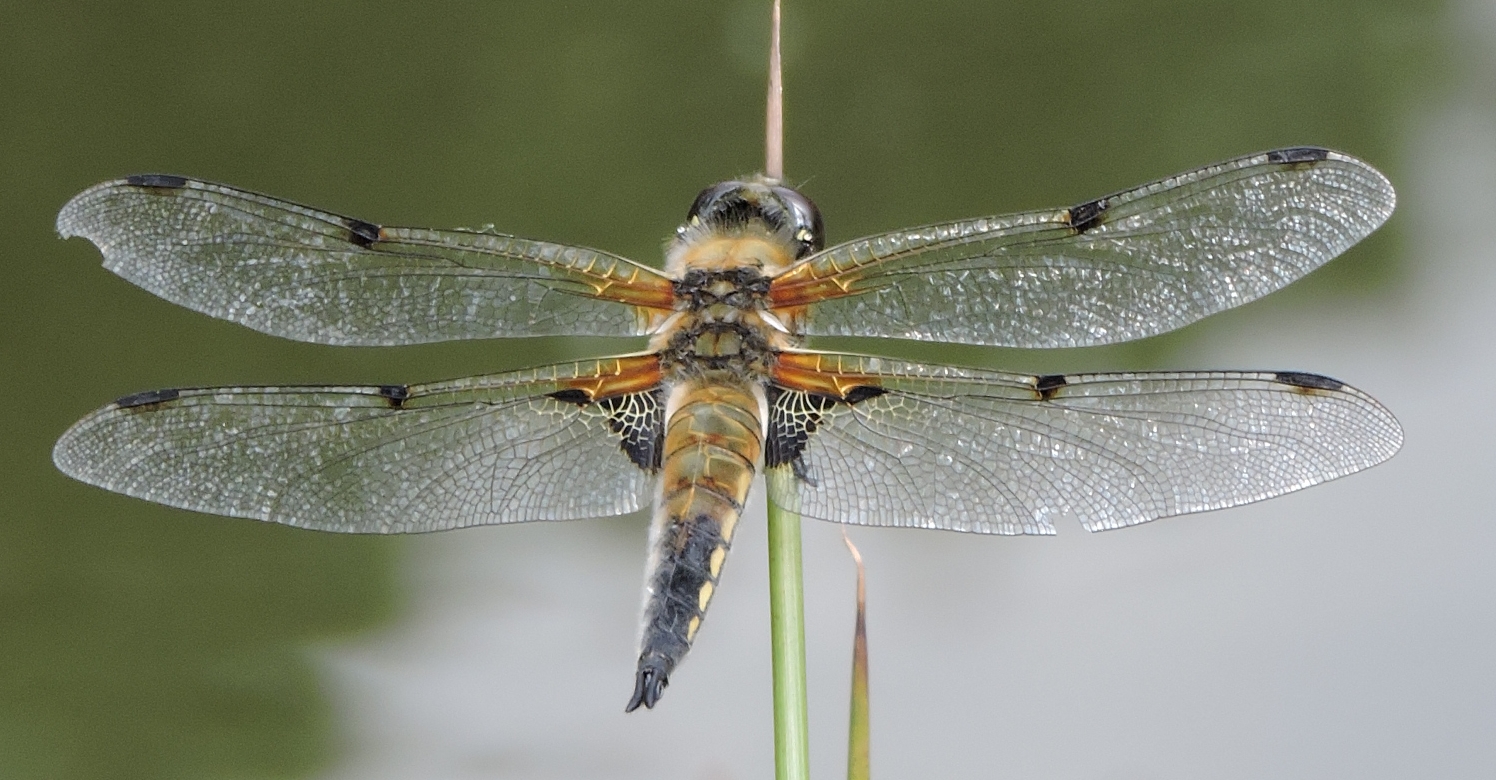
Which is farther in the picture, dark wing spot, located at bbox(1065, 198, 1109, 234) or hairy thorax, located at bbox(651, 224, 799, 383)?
hairy thorax, located at bbox(651, 224, 799, 383)

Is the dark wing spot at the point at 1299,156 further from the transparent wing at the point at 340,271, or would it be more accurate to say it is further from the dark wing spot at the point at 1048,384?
the transparent wing at the point at 340,271

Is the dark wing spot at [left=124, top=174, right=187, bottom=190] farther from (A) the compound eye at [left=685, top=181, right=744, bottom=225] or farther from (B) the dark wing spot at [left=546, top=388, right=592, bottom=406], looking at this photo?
(A) the compound eye at [left=685, top=181, right=744, bottom=225]

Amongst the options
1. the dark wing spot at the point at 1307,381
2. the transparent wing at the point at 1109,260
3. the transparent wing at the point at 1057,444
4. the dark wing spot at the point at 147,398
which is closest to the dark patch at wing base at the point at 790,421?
the transparent wing at the point at 1057,444

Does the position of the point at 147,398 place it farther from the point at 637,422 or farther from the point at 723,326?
the point at 723,326

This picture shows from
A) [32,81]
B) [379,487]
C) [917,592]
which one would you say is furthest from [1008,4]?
[32,81]

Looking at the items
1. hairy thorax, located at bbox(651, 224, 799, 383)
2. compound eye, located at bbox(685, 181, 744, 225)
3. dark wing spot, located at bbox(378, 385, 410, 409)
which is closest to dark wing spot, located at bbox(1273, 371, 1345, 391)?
hairy thorax, located at bbox(651, 224, 799, 383)

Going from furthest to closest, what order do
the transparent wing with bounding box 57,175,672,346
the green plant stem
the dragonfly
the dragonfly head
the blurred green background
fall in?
the blurred green background < the dragonfly head < the transparent wing with bounding box 57,175,672,346 < the dragonfly < the green plant stem
